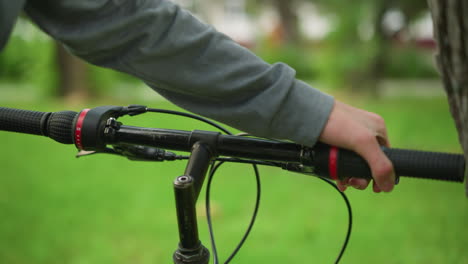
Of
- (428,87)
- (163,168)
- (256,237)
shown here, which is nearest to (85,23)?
(256,237)

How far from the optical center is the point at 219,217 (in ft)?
10.5

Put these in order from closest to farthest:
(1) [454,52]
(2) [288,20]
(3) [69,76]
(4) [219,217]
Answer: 1. (1) [454,52]
2. (4) [219,217]
3. (3) [69,76]
4. (2) [288,20]

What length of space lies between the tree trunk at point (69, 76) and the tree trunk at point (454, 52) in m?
8.36

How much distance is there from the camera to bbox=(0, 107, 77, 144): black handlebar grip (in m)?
0.92

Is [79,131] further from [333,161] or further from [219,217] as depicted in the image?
[219,217]

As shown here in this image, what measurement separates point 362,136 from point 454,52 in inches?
7.5

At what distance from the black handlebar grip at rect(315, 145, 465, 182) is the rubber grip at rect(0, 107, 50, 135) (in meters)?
0.56

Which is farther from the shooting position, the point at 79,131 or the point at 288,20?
the point at 288,20

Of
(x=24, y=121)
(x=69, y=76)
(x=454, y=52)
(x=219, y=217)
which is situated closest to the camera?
(x=454, y=52)

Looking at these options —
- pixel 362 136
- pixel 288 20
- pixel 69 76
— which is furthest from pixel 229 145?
pixel 288 20

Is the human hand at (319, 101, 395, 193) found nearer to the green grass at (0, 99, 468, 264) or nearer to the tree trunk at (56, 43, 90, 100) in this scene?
the green grass at (0, 99, 468, 264)

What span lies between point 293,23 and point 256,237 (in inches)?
585

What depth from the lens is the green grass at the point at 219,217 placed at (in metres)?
2.72

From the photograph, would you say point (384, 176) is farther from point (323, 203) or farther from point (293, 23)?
point (293, 23)
